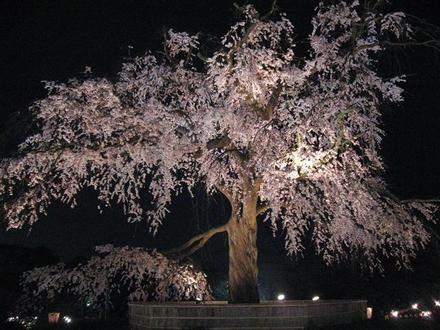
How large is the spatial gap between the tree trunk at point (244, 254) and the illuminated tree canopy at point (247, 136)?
0.03 m

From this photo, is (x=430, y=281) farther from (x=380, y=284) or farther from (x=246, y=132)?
(x=246, y=132)

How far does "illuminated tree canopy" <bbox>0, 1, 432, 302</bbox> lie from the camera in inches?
459

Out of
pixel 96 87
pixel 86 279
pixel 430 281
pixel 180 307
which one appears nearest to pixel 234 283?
pixel 180 307

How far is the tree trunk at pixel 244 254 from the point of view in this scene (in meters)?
13.9

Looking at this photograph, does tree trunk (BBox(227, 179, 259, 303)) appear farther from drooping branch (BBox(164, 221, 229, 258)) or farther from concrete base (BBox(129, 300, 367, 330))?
concrete base (BBox(129, 300, 367, 330))

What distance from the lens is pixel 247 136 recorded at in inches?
507

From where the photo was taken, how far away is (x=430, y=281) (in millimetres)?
32000

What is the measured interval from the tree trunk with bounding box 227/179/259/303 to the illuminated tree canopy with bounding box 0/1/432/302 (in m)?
0.03

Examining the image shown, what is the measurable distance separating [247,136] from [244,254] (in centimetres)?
332

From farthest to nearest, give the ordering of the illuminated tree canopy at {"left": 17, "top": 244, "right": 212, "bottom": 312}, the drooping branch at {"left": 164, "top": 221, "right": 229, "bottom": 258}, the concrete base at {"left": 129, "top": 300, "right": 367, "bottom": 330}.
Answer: the drooping branch at {"left": 164, "top": 221, "right": 229, "bottom": 258}
the illuminated tree canopy at {"left": 17, "top": 244, "right": 212, "bottom": 312}
the concrete base at {"left": 129, "top": 300, "right": 367, "bottom": 330}

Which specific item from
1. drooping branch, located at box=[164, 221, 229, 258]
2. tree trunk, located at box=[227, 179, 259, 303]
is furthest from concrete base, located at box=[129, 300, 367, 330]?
drooping branch, located at box=[164, 221, 229, 258]

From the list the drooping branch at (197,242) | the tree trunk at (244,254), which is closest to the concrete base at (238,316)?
the tree trunk at (244,254)

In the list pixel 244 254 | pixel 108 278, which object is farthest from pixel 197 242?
pixel 108 278

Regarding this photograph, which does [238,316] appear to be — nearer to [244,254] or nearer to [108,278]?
[244,254]
